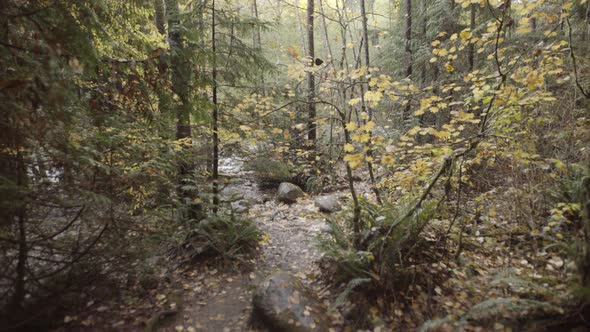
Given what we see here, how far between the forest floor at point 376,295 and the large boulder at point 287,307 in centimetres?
22

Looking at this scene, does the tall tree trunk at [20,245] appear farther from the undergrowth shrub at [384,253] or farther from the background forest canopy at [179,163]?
the undergrowth shrub at [384,253]

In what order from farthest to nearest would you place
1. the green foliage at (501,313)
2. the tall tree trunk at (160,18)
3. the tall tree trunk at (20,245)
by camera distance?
the tall tree trunk at (160,18), the tall tree trunk at (20,245), the green foliage at (501,313)

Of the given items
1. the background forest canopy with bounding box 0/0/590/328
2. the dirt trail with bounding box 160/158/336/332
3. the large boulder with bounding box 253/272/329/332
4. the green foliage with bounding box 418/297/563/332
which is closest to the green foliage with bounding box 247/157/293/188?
the dirt trail with bounding box 160/158/336/332

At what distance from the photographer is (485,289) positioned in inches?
143

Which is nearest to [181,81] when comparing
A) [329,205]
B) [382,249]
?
[382,249]

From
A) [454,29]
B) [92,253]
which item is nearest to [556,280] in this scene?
[92,253]

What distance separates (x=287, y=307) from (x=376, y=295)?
1246 millimetres

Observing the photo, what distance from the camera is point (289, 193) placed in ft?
32.7

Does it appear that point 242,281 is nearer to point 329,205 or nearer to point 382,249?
point 382,249

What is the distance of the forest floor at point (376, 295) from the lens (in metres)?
3.54

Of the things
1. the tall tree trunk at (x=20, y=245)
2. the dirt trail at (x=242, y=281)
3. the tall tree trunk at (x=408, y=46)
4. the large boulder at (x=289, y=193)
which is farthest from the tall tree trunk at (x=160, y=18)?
the tall tree trunk at (x=408, y=46)

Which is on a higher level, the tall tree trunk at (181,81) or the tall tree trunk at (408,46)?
the tall tree trunk at (408,46)

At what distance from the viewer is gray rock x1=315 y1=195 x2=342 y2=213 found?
8547mm

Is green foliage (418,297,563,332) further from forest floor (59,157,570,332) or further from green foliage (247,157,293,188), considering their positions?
green foliage (247,157,293,188)
